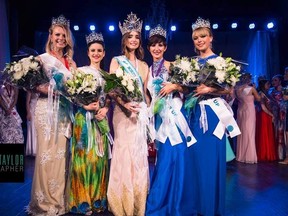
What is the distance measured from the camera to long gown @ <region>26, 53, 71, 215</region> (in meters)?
3.11

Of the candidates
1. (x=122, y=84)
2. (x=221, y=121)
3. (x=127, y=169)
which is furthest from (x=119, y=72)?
(x=221, y=121)

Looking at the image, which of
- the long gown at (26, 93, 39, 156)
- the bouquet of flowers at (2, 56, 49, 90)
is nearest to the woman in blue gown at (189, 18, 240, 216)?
the bouquet of flowers at (2, 56, 49, 90)

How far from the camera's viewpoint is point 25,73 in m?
2.96

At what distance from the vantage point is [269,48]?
1032cm

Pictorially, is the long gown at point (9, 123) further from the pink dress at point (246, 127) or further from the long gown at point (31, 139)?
the pink dress at point (246, 127)

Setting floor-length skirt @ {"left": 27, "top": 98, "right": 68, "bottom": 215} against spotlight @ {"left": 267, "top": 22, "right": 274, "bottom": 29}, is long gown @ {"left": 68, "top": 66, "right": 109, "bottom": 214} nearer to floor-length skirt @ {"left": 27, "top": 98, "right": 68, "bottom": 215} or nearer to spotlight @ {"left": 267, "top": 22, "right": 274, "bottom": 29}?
floor-length skirt @ {"left": 27, "top": 98, "right": 68, "bottom": 215}

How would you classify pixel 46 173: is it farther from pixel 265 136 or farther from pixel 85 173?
pixel 265 136

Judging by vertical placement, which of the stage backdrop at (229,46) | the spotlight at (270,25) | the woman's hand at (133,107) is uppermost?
the spotlight at (270,25)

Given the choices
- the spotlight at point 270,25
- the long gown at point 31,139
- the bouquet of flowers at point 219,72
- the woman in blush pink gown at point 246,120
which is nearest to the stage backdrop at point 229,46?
the spotlight at point 270,25

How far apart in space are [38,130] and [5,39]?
17.1 ft

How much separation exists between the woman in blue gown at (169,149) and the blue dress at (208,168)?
8 centimetres

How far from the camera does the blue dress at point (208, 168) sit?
2984 millimetres

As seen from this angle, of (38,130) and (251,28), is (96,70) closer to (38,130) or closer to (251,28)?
(38,130)

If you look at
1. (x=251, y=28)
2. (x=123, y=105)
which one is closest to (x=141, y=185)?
(x=123, y=105)
